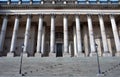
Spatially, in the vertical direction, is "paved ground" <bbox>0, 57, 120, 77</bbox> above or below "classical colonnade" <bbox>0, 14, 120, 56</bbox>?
below

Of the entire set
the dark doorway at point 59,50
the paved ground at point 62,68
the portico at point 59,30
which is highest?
the portico at point 59,30

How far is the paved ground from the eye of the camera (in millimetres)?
21219

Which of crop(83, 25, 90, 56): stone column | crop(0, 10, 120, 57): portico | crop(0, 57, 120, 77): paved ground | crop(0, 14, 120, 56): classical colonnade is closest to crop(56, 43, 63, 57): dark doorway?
crop(0, 10, 120, 57): portico

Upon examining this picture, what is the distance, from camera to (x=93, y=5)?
37.3 metres

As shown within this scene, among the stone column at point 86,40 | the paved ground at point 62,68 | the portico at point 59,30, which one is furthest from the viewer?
the stone column at point 86,40

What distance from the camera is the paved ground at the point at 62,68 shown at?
21.2 m

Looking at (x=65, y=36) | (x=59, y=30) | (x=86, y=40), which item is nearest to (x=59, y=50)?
(x=59, y=30)

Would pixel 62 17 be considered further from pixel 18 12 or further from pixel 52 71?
pixel 52 71

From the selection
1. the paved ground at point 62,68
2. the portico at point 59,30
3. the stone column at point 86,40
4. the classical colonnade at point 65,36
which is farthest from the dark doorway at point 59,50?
the paved ground at point 62,68

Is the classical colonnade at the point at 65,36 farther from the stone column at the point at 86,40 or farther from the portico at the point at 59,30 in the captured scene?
the stone column at the point at 86,40

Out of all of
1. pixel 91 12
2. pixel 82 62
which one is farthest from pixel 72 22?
pixel 82 62

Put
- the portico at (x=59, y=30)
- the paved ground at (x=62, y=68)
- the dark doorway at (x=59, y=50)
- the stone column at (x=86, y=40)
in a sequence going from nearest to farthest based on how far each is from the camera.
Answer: the paved ground at (x=62, y=68), the portico at (x=59, y=30), the stone column at (x=86, y=40), the dark doorway at (x=59, y=50)

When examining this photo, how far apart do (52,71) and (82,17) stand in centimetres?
1966

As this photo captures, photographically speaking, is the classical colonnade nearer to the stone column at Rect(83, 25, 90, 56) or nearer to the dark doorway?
the stone column at Rect(83, 25, 90, 56)
